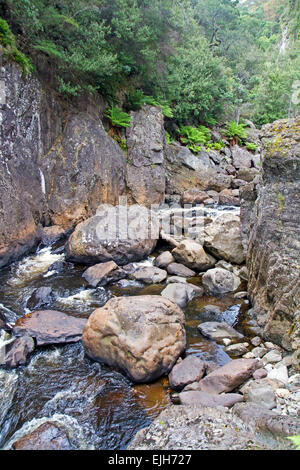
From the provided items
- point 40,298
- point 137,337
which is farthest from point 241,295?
point 40,298

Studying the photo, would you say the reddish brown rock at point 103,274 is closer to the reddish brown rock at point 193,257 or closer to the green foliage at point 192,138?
the reddish brown rock at point 193,257

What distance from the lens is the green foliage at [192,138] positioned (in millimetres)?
18609

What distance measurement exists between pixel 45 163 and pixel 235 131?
1627 cm

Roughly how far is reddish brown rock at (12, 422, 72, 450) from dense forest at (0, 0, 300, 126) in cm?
475

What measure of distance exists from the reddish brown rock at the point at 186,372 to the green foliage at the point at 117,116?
1168cm

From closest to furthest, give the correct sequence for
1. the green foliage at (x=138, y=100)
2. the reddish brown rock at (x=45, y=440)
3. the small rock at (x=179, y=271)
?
1. the reddish brown rock at (x=45, y=440)
2. the small rock at (x=179, y=271)
3. the green foliage at (x=138, y=100)

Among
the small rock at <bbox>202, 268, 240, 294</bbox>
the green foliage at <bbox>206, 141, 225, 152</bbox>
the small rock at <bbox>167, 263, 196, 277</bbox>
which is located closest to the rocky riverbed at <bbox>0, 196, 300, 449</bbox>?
the small rock at <bbox>202, 268, 240, 294</bbox>

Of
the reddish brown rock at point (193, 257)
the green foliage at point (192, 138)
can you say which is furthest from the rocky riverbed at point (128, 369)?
the green foliage at point (192, 138)

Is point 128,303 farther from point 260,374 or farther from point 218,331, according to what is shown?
point 260,374

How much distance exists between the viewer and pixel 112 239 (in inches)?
352

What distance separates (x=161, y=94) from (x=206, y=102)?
16.1 feet

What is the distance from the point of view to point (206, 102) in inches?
806
